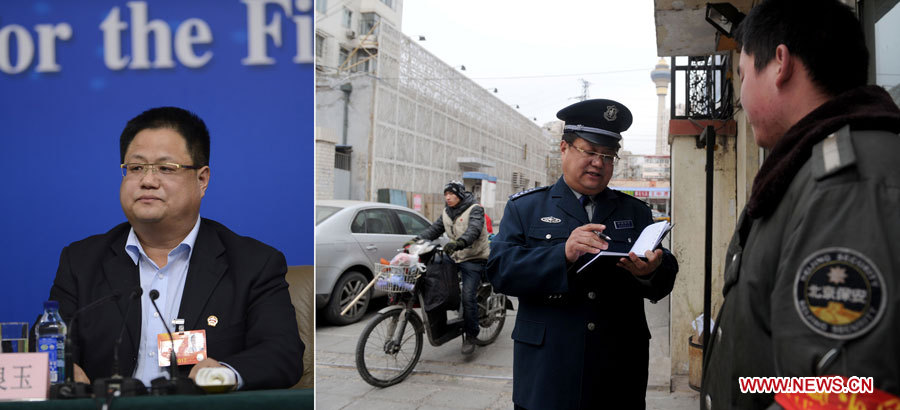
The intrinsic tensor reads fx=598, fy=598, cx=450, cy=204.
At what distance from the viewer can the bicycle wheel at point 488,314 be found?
5.64 m

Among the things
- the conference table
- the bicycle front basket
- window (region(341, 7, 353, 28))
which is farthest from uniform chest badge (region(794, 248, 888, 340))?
window (region(341, 7, 353, 28))

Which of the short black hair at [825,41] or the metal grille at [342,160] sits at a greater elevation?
the metal grille at [342,160]

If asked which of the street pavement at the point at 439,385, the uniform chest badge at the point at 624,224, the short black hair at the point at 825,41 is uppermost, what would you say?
the short black hair at the point at 825,41

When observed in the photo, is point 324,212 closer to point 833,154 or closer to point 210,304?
point 210,304

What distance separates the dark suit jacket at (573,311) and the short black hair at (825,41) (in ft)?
3.34

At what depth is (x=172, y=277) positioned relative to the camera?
2602 millimetres

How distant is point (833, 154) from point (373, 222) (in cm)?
633

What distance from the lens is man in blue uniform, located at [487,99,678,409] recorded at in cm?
201

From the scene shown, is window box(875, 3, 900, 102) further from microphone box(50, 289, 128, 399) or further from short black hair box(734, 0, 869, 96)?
microphone box(50, 289, 128, 399)

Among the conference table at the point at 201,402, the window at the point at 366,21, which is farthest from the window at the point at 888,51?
the window at the point at 366,21

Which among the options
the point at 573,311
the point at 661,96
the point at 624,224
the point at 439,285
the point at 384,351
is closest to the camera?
the point at 573,311

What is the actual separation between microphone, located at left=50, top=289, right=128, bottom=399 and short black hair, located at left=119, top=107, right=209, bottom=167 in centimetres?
64

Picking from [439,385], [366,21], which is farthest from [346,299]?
[366,21]

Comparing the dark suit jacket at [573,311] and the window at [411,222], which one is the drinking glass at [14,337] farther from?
the window at [411,222]
